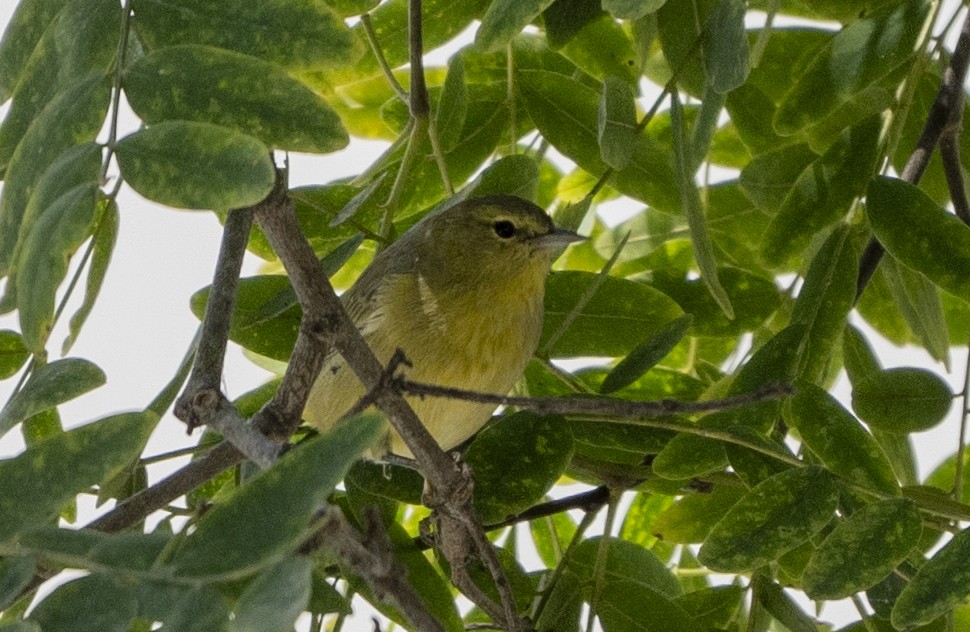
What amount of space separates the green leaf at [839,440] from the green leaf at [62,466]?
0.97 metres

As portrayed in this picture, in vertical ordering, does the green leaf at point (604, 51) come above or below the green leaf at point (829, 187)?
above

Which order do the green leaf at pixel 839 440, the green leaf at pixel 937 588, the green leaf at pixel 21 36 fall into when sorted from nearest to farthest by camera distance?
the green leaf at pixel 937 588 → the green leaf at pixel 21 36 → the green leaf at pixel 839 440

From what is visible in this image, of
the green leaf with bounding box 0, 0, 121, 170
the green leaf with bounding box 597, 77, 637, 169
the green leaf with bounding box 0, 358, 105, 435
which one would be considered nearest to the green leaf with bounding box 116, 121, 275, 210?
the green leaf with bounding box 0, 0, 121, 170

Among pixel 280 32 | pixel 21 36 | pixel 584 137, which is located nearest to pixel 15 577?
pixel 280 32

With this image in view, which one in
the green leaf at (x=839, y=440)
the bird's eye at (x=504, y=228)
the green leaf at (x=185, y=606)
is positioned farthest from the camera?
the bird's eye at (x=504, y=228)

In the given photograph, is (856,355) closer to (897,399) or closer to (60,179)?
(897,399)

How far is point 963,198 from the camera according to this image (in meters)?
2.31

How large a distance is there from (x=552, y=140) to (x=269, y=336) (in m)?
0.61

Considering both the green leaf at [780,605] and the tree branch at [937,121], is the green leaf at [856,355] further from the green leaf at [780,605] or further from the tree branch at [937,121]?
the green leaf at [780,605]

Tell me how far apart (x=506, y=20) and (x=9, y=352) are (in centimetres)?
101

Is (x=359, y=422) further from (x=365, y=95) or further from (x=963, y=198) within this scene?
(x=365, y=95)

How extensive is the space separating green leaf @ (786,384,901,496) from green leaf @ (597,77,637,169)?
0.44 meters

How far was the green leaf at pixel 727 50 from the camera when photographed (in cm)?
191

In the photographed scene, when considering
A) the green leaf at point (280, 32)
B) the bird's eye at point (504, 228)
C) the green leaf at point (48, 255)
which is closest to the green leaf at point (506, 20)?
the green leaf at point (280, 32)
